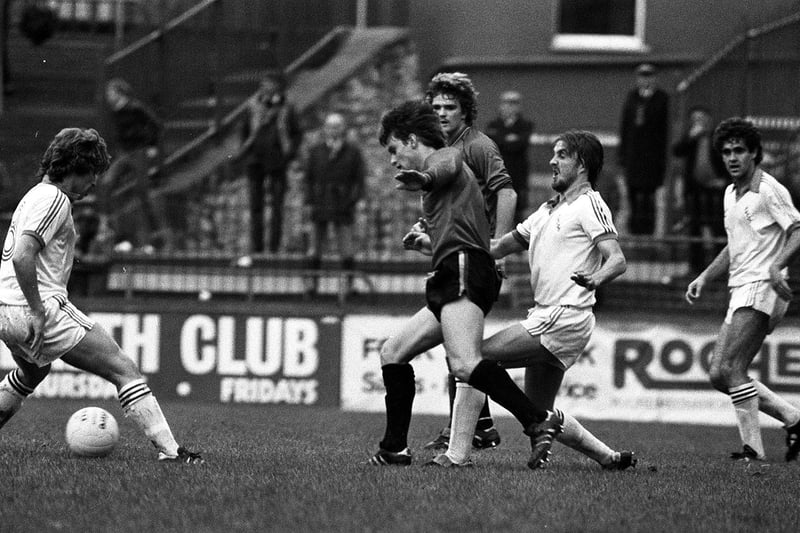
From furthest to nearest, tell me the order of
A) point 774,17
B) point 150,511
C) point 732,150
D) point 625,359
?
point 774,17 < point 625,359 < point 732,150 < point 150,511

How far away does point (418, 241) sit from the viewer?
8.48 meters

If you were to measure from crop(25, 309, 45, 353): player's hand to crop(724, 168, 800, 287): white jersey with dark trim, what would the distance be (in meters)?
4.79

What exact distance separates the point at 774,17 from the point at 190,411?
10084mm

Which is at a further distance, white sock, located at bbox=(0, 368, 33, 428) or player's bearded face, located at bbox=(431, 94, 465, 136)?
player's bearded face, located at bbox=(431, 94, 465, 136)

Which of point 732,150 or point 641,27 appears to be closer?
point 732,150

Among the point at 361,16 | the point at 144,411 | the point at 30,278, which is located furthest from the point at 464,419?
the point at 361,16

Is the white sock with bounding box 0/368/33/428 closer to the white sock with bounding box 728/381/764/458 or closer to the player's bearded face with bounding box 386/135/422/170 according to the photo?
the player's bearded face with bounding box 386/135/422/170

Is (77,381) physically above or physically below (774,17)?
below

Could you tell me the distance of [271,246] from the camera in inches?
671

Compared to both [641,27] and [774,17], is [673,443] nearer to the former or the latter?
[774,17]

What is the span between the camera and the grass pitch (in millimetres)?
6512

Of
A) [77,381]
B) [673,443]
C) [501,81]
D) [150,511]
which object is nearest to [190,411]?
[77,381]

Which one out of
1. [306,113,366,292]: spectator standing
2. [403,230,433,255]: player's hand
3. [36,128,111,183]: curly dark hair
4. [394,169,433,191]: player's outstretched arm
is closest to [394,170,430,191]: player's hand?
[394,169,433,191]: player's outstretched arm

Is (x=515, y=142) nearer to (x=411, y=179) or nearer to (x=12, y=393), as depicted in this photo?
(x=12, y=393)
